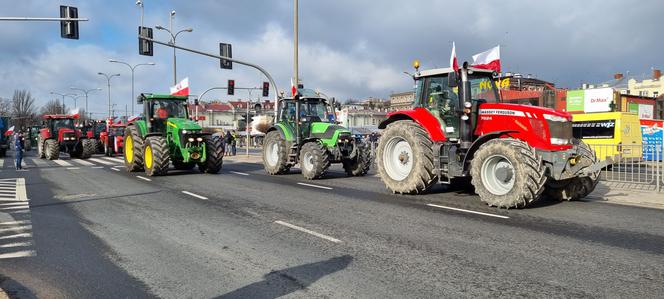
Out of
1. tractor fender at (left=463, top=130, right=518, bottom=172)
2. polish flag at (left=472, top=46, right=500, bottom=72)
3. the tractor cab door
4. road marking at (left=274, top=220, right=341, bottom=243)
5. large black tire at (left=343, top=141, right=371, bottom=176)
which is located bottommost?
road marking at (left=274, top=220, right=341, bottom=243)

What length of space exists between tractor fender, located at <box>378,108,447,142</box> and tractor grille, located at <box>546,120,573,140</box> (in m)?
2.16

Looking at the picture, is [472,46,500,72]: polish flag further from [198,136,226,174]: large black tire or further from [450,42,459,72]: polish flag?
[198,136,226,174]: large black tire

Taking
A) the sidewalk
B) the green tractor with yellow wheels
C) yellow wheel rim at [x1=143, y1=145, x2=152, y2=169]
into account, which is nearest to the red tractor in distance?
the green tractor with yellow wheels

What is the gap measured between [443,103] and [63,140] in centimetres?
2405

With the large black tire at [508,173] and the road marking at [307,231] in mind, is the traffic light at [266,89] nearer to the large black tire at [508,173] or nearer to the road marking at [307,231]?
the large black tire at [508,173]

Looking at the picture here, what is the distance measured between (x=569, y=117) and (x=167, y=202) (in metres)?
7.96

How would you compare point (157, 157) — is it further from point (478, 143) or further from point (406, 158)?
point (478, 143)

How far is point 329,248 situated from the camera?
19.7 feet

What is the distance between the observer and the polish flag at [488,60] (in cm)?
1058

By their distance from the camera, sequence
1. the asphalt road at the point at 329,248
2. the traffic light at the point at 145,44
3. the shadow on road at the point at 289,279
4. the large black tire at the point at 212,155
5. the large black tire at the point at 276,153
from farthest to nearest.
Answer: the traffic light at the point at 145,44
the large black tire at the point at 212,155
the large black tire at the point at 276,153
the asphalt road at the point at 329,248
the shadow on road at the point at 289,279

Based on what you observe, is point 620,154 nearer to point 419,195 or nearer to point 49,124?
point 419,195

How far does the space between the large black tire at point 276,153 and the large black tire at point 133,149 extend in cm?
410

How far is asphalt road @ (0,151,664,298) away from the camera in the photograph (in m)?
4.61

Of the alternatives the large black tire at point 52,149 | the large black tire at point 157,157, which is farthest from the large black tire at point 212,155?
the large black tire at point 52,149
